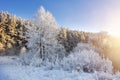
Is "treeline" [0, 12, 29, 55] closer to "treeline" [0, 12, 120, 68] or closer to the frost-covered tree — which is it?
"treeline" [0, 12, 120, 68]

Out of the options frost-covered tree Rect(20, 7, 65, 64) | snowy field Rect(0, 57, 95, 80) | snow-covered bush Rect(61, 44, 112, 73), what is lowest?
snowy field Rect(0, 57, 95, 80)

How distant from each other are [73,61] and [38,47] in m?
17.6

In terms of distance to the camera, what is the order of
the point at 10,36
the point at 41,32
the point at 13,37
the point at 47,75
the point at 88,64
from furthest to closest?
the point at 13,37 → the point at 10,36 → the point at 41,32 → the point at 88,64 → the point at 47,75

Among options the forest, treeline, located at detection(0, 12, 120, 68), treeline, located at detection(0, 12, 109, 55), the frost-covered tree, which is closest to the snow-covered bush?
the forest

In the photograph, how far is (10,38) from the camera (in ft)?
176

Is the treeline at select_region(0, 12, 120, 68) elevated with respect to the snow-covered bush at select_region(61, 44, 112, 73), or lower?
elevated

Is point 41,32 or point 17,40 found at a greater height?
point 41,32

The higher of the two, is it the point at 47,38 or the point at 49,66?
the point at 47,38

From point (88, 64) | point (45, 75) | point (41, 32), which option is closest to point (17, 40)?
point (41, 32)

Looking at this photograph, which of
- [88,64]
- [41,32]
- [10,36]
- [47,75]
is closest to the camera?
[47,75]

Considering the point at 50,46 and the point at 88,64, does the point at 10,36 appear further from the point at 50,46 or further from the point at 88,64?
the point at 88,64

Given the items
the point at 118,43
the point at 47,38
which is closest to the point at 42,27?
the point at 47,38

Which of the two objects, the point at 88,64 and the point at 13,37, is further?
the point at 13,37

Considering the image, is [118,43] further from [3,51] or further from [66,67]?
[66,67]
